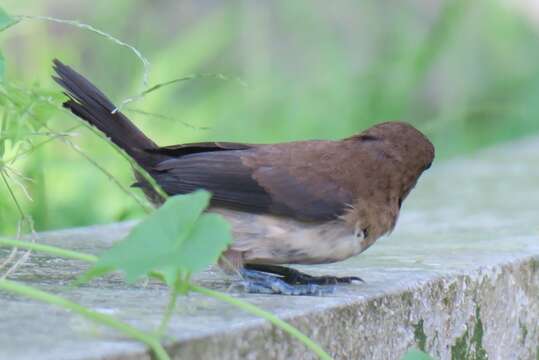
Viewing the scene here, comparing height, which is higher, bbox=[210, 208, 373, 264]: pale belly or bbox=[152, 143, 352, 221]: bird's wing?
bbox=[152, 143, 352, 221]: bird's wing

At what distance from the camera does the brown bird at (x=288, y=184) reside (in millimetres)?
2971

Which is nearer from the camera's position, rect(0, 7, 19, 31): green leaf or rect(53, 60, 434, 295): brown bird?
rect(0, 7, 19, 31): green leaf

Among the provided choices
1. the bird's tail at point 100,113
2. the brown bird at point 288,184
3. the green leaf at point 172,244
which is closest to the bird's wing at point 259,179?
the brown bird at point 288,184

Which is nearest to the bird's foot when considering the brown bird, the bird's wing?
the brown bird

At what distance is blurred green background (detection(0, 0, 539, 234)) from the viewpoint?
6016mm

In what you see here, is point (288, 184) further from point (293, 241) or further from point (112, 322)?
point (112, 322)

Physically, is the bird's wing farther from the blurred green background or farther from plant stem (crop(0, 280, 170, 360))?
the blurred green background

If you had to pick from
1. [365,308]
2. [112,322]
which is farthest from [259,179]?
[112,322]

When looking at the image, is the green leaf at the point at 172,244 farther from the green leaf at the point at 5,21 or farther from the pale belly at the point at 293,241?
the pale belly at the point at 293,241

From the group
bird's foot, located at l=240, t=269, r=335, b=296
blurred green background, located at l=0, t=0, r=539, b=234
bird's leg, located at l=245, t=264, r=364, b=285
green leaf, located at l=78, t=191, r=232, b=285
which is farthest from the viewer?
blurred green background, located at l=0, t=0, r=539, b=234

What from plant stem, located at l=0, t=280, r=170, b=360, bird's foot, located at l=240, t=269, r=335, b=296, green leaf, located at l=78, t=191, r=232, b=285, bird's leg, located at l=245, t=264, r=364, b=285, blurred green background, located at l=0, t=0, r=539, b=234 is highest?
blurred green background, located at l=0, t=0, r=539, b=234

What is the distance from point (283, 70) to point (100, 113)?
12.5 feet

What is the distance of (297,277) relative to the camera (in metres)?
3.09

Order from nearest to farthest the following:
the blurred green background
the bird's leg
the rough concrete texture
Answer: the rough concrete texture → the bird's leg → the blurred green background
